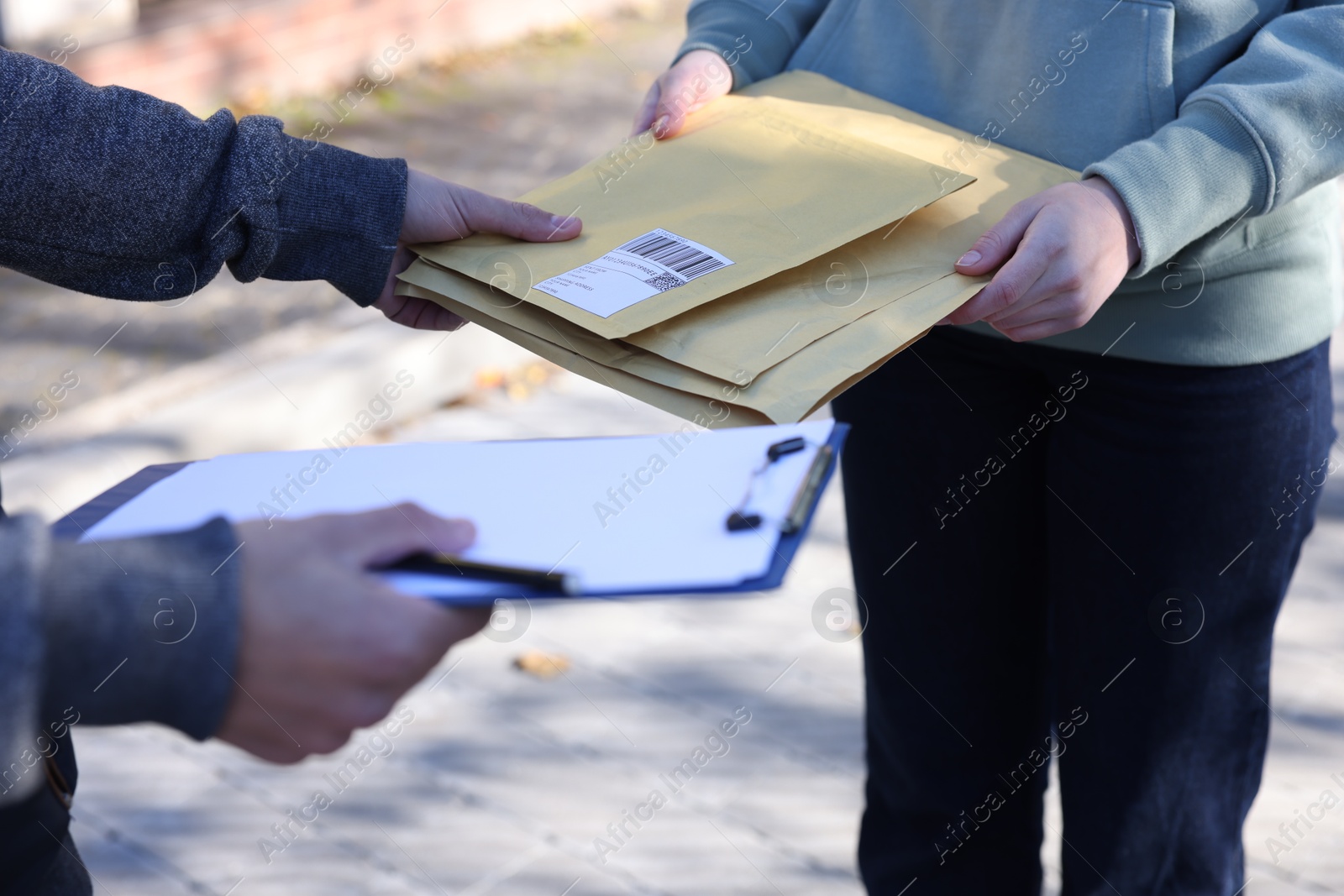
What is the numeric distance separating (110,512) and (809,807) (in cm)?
169

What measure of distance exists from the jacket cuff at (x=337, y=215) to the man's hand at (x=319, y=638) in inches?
23.2

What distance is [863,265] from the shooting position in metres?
1.28

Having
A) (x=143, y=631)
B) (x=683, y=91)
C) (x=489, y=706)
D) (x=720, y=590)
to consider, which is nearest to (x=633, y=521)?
(x=720, y=590)

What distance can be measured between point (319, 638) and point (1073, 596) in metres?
1.09

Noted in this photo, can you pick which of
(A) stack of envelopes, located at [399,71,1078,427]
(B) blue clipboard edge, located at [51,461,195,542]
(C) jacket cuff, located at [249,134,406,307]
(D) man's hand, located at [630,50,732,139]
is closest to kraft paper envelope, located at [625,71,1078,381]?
(A) stack of envelopes, located at [399,71,1078,427]

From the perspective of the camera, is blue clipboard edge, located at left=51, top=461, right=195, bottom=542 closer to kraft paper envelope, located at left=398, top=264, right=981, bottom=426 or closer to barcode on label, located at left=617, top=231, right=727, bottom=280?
kraft paper envelope, located at left=398, top=264, right=981, bottom=426

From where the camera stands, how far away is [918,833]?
1.83 m

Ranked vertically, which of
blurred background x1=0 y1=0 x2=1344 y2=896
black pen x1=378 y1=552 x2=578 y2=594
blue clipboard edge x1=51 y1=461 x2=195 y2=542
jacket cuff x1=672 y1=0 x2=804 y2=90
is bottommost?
blurred background x1=0 y1=0 x2=1344 y2=896

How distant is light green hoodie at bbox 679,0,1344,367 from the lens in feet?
4.07

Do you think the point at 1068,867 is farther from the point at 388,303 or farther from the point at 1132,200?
the point at 388,303

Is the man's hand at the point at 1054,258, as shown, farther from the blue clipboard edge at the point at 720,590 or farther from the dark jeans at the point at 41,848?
the dark jeans at the point at 41,848

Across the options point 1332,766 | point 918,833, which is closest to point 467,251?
point 918,833

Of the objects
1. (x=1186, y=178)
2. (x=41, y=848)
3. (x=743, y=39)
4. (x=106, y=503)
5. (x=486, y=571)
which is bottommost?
(x=41, y=848)

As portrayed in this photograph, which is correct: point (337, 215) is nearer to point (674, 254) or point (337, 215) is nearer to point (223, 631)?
point (674, 254)
